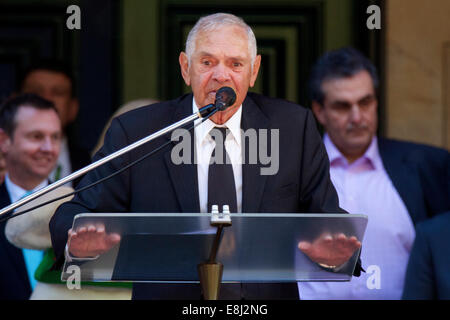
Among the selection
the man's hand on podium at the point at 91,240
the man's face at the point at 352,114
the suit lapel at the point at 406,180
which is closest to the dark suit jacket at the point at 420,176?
the suit lapel at the point at 406,180

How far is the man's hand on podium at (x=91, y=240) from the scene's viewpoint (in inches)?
96.5

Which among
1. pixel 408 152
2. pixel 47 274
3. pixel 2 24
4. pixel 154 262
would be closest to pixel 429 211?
pixel 408 152

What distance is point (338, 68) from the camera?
4.54 metres

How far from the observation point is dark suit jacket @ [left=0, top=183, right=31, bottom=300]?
3777 millimetres

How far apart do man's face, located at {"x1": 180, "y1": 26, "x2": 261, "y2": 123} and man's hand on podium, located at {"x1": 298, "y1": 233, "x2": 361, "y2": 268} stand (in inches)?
22.1

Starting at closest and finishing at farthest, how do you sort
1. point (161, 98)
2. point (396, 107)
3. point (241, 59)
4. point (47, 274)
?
point (241, 59) → point (47, 274) → point (396, 107) → point (161, 98)

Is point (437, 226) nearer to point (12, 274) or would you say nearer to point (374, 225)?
point (374, 225)

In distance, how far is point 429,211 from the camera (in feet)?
14.1

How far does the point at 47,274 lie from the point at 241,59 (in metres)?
1.18

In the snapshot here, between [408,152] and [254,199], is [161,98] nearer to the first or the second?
[408,152]

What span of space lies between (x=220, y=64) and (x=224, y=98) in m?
0.28

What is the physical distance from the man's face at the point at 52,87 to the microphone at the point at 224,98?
265cm

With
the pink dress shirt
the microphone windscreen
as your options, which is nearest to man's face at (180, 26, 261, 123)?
the microphone windscreen

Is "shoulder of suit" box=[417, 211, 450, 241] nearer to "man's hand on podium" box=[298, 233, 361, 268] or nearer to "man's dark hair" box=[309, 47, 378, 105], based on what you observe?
"man's dark hair" box=[309, 47, 378, 105]
